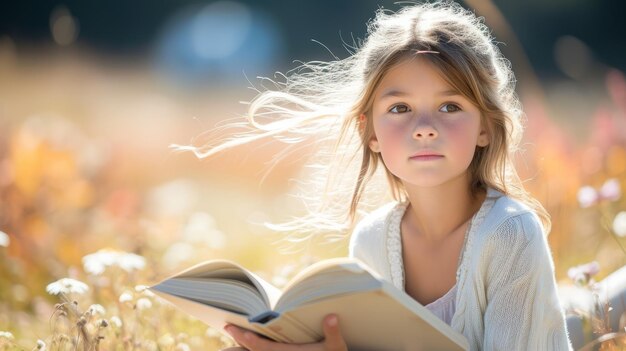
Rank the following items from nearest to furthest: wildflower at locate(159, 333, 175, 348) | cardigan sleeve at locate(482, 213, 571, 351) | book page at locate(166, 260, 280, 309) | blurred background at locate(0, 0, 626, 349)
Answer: book page at locate(166, 260, 280, 309) → cardigan sleeve at locate(482, 213, 571, 351) → wildflower at locate(159, 333, 175, 348) → blurred background at locate(0, 0, 626, 349)

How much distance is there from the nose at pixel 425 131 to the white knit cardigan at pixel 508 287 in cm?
28

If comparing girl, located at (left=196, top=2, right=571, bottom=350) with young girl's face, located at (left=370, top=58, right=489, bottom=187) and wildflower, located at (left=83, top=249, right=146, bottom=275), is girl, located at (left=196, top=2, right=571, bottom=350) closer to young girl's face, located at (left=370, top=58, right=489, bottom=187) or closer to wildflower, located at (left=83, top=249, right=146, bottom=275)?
young girl's face, located at (left=370, top=58, right=489, bottom=187)

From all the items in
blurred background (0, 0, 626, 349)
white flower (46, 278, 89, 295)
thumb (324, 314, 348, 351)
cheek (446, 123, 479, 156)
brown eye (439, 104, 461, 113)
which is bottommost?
thumb (324, 314, 348, 351)

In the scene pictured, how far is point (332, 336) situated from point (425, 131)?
64 centimetres

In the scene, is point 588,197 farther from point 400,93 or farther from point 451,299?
point 400,93

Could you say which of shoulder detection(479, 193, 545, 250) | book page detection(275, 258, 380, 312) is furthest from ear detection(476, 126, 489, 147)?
book page detection(275, 258, 380, 312)

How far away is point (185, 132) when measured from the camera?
215 inches

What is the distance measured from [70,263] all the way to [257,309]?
6.79ft

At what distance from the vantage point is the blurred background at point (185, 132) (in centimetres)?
385

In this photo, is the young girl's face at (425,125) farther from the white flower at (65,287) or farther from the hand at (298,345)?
the white flower at (65,287)

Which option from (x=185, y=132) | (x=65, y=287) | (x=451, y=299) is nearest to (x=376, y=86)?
(x=451, y=299)

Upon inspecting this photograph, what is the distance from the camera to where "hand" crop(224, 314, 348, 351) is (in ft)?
6.96

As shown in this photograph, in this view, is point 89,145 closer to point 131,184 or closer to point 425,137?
point 131,184

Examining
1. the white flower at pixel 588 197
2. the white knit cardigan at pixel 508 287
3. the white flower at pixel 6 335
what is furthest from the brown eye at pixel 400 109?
the white flower at pixel 6 335
